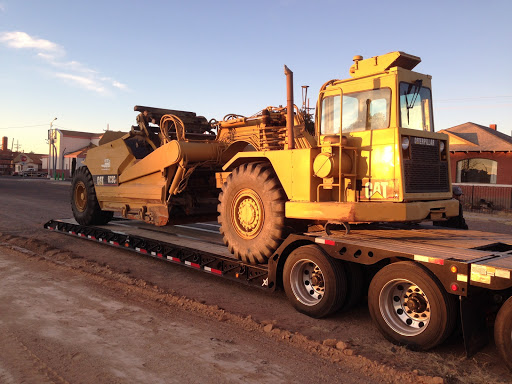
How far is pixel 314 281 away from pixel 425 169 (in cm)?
211

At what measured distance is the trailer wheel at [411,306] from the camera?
413cm

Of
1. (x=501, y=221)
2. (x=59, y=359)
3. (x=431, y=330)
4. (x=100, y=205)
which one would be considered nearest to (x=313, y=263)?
(x=431, y=330)

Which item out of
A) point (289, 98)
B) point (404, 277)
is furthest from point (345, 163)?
point (404, 277)

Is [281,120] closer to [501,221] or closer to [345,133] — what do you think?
[345,133]

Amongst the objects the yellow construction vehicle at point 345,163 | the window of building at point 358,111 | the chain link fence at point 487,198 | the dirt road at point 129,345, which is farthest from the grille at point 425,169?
the chain link fence at point 487,198

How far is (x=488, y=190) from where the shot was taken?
74.4 ft

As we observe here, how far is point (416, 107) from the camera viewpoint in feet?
18.7

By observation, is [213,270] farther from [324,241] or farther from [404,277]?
[404,277]

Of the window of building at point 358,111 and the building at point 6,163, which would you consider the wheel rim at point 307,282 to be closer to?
the window of building at point 358,111

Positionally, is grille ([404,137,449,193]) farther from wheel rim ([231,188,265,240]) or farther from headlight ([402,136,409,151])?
wheel rim ([231,188,265,240])

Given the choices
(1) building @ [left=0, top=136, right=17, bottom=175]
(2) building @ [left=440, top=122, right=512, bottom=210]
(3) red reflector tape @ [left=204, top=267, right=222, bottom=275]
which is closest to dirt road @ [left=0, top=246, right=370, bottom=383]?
(3) red reflector tape @ [left=204, top=267, right=222, bottom=275]

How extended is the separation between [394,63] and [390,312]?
3.24 metres

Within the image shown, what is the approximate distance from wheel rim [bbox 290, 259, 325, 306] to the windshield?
2.22 meters

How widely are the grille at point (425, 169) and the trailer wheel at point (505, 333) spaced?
1.83 m
